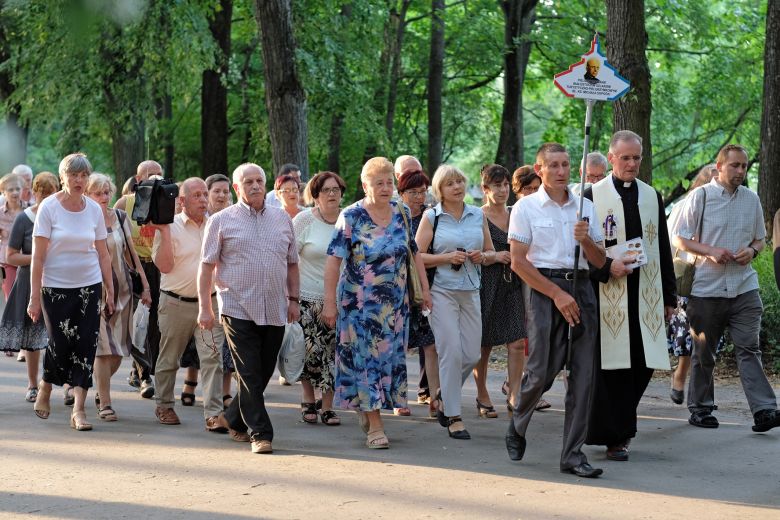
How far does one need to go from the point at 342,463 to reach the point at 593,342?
179 cm

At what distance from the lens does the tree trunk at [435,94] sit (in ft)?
81.4

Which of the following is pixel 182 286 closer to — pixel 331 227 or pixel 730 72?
pixel 331 227

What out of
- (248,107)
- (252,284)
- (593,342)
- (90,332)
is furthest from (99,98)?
(593,342)

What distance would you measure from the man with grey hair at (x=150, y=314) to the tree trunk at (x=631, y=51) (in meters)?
5.19

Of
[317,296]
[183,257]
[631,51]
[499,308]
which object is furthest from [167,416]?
[631,51]

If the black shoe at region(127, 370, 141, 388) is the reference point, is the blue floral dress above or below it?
above

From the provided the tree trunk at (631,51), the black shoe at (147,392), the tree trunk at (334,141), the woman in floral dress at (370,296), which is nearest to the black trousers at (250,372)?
the woman in floral dress at (370,296)

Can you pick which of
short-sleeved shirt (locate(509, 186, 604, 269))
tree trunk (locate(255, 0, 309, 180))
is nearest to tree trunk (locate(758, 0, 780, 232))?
tree trunk (locate(255, 0, 309, 180))

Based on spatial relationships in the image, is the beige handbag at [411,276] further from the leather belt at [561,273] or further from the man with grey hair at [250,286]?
the leather belt at [561,273]

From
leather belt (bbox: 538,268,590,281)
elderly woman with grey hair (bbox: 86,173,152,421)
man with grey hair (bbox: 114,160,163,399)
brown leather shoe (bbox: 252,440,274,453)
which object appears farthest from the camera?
man with grey hair (bbox: 114,160,163,399)

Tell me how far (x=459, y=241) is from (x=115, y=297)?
3.01m

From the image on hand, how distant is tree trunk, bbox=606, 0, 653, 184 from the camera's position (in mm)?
12852

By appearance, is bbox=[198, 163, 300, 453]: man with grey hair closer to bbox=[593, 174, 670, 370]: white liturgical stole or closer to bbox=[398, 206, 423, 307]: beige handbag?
bbox=[398, 206, 423, 307]: beige handbag

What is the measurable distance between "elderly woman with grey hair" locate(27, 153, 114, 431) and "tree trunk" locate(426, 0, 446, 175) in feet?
51.8
